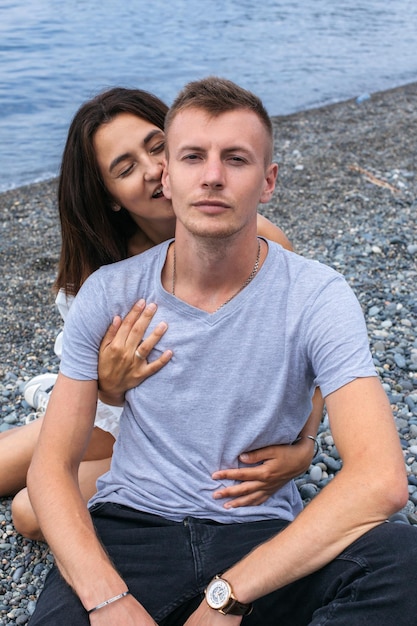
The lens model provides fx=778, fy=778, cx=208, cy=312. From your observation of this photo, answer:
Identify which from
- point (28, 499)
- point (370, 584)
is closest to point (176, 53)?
point (28, 499)

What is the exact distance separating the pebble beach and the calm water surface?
10.1 feet

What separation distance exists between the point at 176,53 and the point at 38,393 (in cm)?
1942

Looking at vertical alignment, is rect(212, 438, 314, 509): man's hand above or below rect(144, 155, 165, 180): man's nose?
below

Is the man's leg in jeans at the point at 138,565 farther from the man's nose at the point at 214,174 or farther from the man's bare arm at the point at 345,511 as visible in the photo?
the man's nose at the point at 214,174

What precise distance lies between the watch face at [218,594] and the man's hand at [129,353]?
870 mm

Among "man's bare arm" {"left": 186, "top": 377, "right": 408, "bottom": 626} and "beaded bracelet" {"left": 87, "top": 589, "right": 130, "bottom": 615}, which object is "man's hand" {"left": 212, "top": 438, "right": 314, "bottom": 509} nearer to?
"man's bare arm" {"left": 186, "top": 377, "right": 408, "bottom": 626}

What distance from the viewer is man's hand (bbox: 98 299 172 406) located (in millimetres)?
3094

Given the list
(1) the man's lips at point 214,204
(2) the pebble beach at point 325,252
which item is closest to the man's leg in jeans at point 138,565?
(2) the pebble beach at point 325,252

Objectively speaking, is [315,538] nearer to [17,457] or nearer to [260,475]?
[260,475]

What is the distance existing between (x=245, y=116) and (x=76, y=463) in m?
1.54

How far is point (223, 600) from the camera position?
2646 millimetres

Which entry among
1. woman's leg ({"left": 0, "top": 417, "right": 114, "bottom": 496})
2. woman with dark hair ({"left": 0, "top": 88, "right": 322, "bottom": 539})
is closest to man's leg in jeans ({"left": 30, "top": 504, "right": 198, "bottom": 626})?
woman with dark hair ({"left": 0, "top": 88, "right": 322, "bottom": 539})

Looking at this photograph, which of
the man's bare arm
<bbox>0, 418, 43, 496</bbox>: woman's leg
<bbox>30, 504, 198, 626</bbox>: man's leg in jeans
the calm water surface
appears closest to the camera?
the man's bare arm

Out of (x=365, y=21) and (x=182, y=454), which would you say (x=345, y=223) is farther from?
(x=365, y=21)
